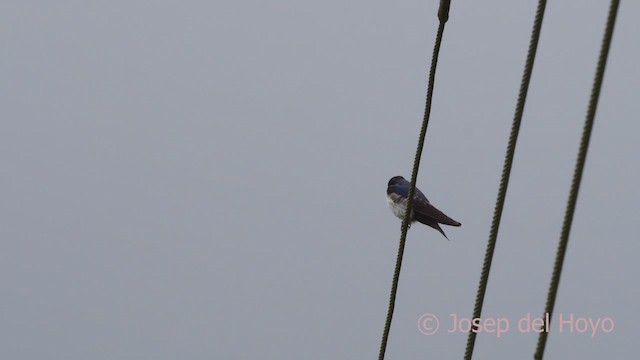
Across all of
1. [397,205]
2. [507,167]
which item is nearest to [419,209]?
[397,205]

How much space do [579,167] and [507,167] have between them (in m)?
0.80

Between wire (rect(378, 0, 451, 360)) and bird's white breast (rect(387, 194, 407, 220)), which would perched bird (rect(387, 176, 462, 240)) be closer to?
bird's white breast (rect(387, 194, 407, 220))

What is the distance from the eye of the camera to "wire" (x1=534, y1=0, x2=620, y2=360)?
2988 mm

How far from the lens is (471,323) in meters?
4.11

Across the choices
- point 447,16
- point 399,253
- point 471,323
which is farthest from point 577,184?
point 399,253

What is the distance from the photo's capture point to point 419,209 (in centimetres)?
1099

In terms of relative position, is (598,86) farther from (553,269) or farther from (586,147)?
(553,269)

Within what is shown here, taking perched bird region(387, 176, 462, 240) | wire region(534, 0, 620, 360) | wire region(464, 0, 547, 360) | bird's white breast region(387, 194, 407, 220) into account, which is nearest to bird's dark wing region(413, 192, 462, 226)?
perched bird region(387, 176, 462, 240)

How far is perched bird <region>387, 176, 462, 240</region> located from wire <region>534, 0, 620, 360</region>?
702cm

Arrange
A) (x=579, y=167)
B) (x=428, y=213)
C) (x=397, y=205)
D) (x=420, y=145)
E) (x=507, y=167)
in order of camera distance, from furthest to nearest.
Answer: (x=397, y=205) → (x=428, y=213) → (x=420, y=145) → (x=507, y=167) → (x=579, y=167)

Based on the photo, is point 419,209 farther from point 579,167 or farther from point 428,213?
point 579,167

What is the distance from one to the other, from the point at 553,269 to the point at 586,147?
0.40 meters

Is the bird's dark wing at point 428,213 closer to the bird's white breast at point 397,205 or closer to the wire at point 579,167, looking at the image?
the bird's white breast at point 397,205

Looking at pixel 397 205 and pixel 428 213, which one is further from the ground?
pixel 428 213
